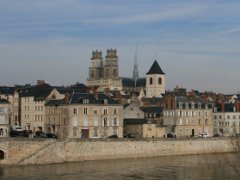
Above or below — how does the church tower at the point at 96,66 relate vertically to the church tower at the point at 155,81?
above

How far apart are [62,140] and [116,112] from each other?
16.4 meters

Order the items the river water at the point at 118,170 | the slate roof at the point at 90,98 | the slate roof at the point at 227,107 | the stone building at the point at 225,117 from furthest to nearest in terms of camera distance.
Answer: the slate roof at the point at 227,107
the stone building at the point at 225,117
the slate roof at the point at 90,98
the river water at the point at 118,170

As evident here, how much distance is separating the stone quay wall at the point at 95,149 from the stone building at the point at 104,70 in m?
78.6

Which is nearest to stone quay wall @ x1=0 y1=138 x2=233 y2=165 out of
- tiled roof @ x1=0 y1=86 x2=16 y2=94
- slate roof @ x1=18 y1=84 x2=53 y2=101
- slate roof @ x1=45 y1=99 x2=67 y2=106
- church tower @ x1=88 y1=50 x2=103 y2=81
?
slate roof @ x1=45 y1=99 x2=67 y2=106

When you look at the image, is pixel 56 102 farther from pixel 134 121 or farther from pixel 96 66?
pixel 96 66

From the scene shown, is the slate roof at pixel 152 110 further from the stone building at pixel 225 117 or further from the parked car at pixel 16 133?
the parked car at pixel 16 133

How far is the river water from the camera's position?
47781 millimetres

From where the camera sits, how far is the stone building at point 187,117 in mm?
82188

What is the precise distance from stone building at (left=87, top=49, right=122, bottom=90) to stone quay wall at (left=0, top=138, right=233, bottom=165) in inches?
3093

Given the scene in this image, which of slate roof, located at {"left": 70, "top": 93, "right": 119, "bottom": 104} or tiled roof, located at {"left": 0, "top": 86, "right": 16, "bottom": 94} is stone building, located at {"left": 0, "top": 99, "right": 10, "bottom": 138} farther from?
tiled roof, located at {"left": 0, "top": 86, "right": 16, "bottom": 94}

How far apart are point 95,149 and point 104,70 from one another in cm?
9921

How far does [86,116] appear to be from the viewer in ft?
238

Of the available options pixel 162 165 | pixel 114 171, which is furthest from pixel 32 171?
pixel 162 165

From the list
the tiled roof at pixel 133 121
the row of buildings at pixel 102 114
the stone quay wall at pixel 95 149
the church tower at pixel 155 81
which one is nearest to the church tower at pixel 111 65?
the church tower at pixel 155 81
